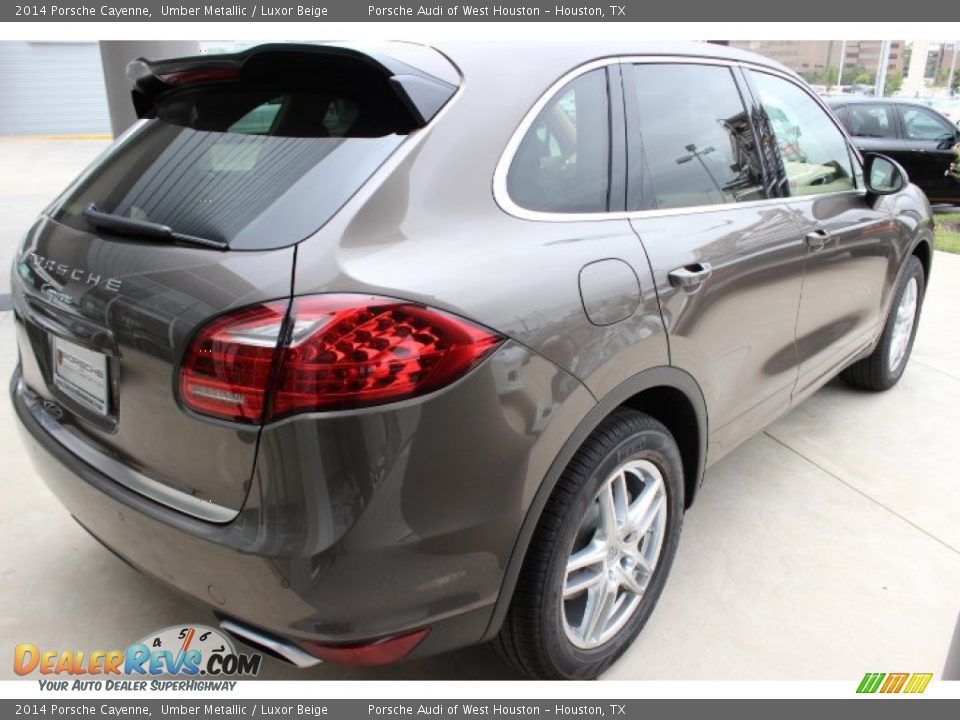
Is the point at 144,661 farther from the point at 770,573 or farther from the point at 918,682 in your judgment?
the point at 918,682

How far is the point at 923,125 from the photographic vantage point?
36.2ft

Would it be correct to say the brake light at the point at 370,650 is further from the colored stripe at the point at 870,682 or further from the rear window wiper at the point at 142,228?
the colored stripe at the point at 870,682

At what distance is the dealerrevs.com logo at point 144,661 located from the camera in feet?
7.21

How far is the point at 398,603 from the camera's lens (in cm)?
164

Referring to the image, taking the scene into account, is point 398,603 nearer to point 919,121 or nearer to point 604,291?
point 604,291

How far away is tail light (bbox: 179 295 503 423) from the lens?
4.95 feet

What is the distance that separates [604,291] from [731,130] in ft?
3.76

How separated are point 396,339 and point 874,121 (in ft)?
38.2

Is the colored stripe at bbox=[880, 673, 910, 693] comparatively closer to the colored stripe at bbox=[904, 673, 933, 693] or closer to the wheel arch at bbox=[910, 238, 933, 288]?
the colored stripe at bbox=[904, 673, 933, 693]

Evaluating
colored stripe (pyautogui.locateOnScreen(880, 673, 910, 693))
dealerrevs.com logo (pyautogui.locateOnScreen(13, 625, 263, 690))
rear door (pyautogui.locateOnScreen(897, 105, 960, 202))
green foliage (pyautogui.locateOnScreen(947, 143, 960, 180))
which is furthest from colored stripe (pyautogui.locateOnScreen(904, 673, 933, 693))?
rear door (pyautogui.locateOnScreen(897, 105, 960, 202))

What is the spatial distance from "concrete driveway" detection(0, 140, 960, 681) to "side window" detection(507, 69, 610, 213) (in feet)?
4.30

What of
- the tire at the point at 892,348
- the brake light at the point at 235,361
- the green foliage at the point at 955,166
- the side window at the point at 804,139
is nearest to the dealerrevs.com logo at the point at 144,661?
the brake light at the point at 235,361

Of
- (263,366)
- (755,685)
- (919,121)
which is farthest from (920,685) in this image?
(919,121)

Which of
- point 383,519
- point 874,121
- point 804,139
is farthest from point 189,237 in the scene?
point 874,121
